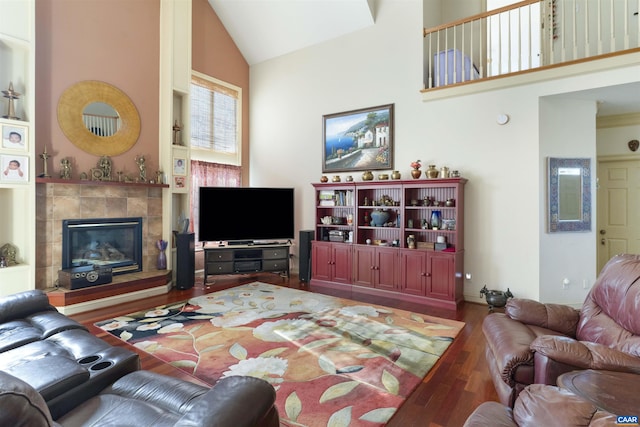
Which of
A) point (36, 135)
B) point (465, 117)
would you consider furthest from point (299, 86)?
point (36, 135)

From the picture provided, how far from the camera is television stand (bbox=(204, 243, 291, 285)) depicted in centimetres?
545

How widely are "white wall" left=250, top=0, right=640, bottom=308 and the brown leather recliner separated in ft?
6.78

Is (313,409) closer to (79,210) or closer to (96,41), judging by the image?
(79,210)

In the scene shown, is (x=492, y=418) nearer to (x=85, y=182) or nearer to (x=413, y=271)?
(x=413, y=271)

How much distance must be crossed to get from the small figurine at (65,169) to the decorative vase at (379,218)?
426 cm

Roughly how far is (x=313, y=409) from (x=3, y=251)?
167 inches

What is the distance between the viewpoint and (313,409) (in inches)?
82.6

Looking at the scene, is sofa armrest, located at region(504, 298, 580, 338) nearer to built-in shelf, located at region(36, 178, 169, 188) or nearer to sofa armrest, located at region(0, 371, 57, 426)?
sofa armrest, located at region(0, 371, 57, 426)

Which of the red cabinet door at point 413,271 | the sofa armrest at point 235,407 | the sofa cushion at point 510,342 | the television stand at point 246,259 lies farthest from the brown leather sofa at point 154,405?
the television stand at point 246,259

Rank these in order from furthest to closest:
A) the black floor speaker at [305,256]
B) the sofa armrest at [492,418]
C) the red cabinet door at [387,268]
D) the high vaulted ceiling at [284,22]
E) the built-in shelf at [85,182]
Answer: the black floor speaker at [305,256] < the high vaulted ceiling at [284,22] < the red cabinet door at [387,268] < the built-in shelf at [85,182] < the sofa armrest at [492,418]

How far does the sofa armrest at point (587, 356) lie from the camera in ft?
5.38

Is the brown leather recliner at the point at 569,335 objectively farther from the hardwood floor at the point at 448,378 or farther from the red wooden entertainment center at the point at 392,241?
the red wooden entertainment center at the point at 392,241

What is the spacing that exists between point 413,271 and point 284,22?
4953 millimetres

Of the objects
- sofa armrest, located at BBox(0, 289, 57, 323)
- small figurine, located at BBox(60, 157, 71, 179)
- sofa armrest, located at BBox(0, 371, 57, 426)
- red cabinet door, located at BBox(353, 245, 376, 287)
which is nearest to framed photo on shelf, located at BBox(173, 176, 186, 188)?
small figurine, located at BBox(60, 157, 71, 179)
